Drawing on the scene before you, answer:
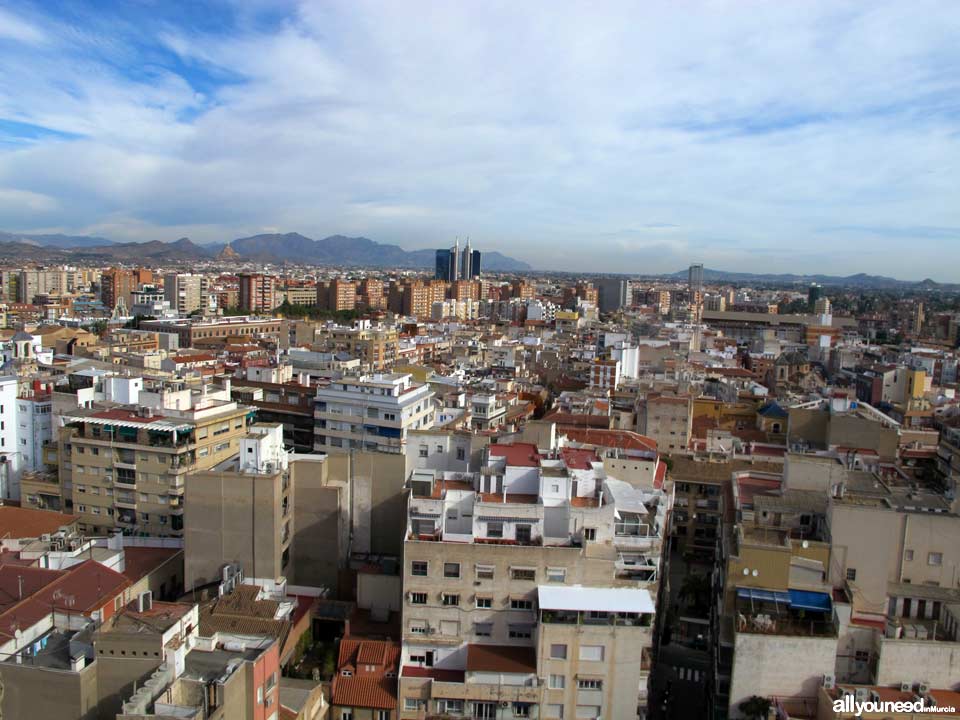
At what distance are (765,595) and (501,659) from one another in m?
4.47

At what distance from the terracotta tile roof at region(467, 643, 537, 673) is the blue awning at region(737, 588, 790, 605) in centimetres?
363

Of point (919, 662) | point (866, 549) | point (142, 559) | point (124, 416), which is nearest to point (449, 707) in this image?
point (919, 662)

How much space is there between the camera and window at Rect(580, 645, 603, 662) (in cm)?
1211

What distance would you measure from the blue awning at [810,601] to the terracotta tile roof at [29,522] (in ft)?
50.2

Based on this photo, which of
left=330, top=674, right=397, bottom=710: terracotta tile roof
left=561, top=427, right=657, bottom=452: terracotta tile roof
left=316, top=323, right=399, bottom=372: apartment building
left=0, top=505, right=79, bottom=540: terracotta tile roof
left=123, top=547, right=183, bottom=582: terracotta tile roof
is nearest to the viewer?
left=330, top=674, right=397, bottom=710: terracotta tile roof

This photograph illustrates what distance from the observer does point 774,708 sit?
38.7 ft

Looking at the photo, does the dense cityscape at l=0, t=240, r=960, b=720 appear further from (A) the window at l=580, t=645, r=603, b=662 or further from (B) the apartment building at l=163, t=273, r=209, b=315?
(B) the apartment building at l=163, t=273, r=209, b=315

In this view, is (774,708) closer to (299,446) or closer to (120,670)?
(120,670)

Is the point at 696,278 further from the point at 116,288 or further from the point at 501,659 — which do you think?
the point at 501,659

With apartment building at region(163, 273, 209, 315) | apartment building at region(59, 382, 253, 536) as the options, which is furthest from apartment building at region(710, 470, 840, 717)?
apartment building at region(163, 273, 209, 315)

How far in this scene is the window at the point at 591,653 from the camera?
12.1m

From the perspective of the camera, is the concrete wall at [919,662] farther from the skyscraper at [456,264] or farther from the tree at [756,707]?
the skyscraper at [456,264]

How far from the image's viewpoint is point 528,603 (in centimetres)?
1269

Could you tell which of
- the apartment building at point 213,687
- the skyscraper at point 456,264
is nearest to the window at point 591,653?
the apartment building at point 213,687
